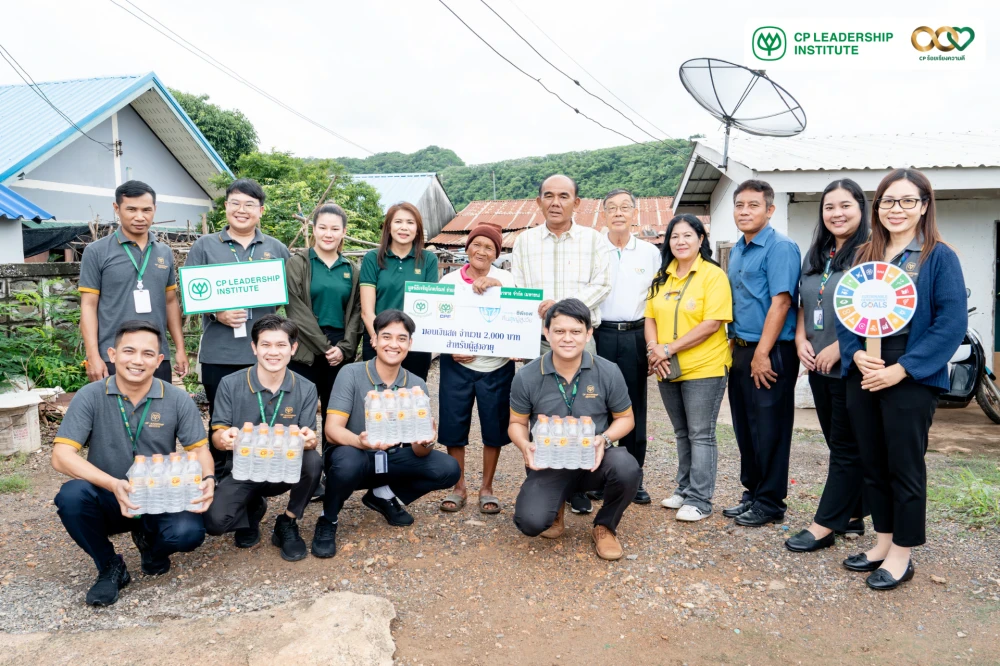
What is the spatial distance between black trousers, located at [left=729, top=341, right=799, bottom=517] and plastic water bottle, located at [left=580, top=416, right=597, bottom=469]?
3.66ft

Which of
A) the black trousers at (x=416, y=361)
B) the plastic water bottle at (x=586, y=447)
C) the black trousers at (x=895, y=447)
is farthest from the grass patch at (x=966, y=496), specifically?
the black trousers at (x=416, y=361)

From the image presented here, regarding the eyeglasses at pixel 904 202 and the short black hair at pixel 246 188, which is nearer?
the eyeglasses at pixel 904 202

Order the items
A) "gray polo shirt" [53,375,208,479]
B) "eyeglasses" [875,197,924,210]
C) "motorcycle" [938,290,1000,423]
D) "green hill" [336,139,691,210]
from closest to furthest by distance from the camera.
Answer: "eyeglasses" [875,197,924,210]
"gray polo shirt" [53,375,208,479]
"motorcycle" [938,290,1000,423]
"green hill" [336,139,691,210]

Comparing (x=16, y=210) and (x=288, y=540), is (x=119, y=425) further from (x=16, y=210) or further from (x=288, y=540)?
(x=16, y=210)

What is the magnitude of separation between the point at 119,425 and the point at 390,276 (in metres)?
1.83

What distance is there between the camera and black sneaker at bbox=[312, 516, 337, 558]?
3.86 metres

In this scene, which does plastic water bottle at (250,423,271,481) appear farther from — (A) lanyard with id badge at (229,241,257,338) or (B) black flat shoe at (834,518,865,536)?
(B) black flat shoe at (834,518,865,536)

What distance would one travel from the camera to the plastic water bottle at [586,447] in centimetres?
378

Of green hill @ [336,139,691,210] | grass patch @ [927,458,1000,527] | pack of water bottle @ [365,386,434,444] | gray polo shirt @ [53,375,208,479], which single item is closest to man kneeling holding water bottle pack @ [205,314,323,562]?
gray polo shirt @ [53,375,208,479]

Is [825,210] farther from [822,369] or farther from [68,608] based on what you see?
[68,608]

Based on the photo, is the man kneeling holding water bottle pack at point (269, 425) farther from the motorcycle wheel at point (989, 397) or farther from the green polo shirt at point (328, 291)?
→ the motorcycle wheel at point (989, 397)

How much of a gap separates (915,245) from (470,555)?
9.16ft

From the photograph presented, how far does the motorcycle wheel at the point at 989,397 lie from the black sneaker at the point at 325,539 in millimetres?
7036

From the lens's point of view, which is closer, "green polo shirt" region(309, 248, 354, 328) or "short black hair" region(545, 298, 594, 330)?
"short black hair" region(545, 298, 594, 330)
